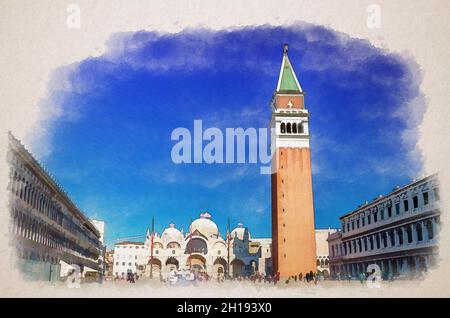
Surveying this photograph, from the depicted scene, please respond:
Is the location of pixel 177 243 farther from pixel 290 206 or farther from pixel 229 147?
pixel 229 147

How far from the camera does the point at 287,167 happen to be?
27016mm

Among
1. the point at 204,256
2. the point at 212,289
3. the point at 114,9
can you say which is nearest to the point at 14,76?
the point at 114,9

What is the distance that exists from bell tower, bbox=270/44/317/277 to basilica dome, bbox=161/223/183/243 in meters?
16.9

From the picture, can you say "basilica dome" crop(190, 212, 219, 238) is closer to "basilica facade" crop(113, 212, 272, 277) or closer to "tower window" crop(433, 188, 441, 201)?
"basilica facade" crop(113, 212, 272, 277)

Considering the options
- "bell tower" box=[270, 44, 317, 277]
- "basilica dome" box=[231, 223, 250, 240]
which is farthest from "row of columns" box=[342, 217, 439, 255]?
"basilica dome" box=[231, 223, 250, 240]

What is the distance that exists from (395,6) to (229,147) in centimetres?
766

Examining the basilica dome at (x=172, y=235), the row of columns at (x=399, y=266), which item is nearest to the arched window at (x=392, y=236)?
the row of columns at (x=399, y=266)

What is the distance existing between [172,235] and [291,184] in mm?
19187

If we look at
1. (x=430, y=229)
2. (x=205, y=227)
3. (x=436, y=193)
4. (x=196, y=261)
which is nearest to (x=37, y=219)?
(x=436, y=193)

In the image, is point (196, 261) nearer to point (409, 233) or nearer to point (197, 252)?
point (197, 252)

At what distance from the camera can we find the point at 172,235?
1693 inches

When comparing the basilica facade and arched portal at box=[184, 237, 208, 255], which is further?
arched portal at box=[184, 237, 208, 255]

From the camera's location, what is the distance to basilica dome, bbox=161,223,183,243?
4231cm

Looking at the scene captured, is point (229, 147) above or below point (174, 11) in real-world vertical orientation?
below
